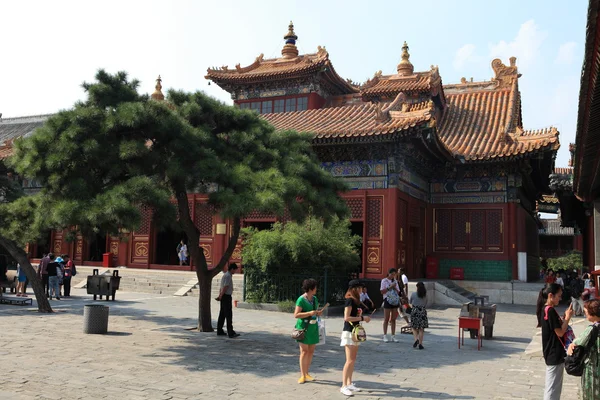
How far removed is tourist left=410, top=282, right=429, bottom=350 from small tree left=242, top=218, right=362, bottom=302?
559 centimetres

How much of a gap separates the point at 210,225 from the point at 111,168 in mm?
12425

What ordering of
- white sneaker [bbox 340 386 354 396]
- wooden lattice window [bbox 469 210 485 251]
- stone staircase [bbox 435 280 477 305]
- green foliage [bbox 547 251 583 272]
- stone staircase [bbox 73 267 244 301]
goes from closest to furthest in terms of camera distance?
white sneaker [bbox 340 386 354 396]
stone staircase [bbox 435 280 477 305]
stone staircase [bbox 73 267 244 301]
wooden lattice window [bbox 469 210 485 251]
green foliage [bbox 547 251 583 272]

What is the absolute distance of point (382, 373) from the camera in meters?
7.70

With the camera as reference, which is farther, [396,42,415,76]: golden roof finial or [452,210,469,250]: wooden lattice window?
[396,42,415,76]: golden roof finial

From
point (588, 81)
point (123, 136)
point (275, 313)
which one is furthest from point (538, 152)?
point (123, 136)

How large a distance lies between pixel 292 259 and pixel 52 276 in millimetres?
7344

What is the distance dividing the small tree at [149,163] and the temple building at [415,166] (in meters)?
5.61

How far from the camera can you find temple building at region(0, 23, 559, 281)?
60.1 ft

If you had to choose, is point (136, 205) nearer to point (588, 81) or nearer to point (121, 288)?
point (588, 81)

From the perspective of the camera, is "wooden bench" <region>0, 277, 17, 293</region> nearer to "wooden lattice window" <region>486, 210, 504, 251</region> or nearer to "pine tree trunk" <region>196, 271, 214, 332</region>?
"pine tree trunk" <region>196, 271, 214, 332</region>

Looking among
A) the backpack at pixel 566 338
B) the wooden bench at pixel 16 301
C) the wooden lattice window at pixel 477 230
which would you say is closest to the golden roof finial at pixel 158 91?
the wooden bench at pixel 16 301

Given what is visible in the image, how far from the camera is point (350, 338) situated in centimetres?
664

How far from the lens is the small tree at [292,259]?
1558cm

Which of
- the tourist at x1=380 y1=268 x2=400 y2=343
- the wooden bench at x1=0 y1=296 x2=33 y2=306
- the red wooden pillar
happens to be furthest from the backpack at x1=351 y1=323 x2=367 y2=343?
the red wooden pillar
